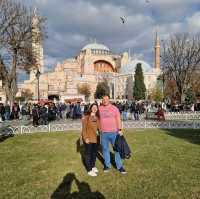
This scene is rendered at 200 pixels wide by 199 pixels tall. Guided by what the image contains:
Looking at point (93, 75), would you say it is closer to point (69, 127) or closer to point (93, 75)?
point (93, 75)

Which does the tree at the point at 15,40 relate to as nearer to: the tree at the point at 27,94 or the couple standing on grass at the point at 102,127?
the couple standing on grass at the point at 102,127

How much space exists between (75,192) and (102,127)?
1.81 meters

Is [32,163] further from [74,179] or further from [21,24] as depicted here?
[21,24]

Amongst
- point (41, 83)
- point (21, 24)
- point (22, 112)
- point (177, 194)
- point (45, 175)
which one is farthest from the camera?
point (41, 83)

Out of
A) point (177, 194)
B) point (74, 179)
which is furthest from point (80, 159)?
point (177, 194)

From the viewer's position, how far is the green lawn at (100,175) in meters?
6.29

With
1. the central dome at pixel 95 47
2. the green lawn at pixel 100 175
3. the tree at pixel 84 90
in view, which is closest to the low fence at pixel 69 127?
the green lawn at pixel 100 175

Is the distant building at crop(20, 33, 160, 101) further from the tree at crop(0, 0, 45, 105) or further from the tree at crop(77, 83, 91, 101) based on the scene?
the tree at crop(0, 0, 45, 105)

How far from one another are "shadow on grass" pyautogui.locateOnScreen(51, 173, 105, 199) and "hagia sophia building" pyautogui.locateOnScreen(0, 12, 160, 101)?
87.2m

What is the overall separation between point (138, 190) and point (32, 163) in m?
3.70

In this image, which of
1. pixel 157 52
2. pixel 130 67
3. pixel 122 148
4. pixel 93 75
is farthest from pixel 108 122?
pixel 130 67

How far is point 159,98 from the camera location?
67938 millimetres

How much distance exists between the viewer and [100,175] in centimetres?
761

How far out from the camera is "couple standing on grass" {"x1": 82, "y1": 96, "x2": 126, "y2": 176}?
25.0ft
